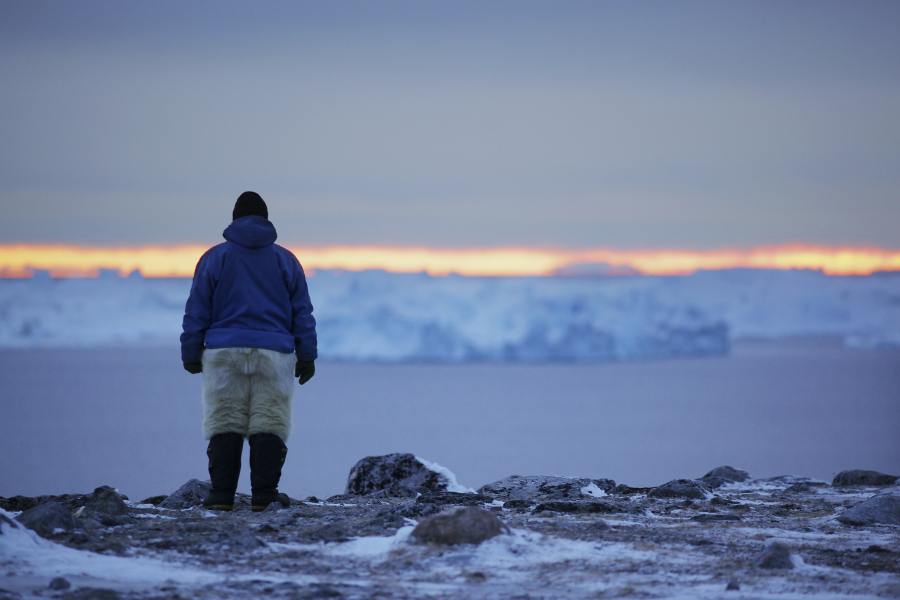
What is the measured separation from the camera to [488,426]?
5628 cm

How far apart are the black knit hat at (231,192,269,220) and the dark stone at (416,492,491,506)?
205 cm

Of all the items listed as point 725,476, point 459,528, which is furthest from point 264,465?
point 725,476

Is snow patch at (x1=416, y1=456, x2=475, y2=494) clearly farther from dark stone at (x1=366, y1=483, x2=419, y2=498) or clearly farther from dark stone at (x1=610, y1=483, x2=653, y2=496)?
dark stone at (x1=610, y1=483, x2=653, y2=496)

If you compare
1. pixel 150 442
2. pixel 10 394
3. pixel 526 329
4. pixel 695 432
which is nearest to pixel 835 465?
pixel 695 432

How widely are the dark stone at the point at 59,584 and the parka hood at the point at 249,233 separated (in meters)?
2.40

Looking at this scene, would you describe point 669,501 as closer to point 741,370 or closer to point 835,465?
point 835,465

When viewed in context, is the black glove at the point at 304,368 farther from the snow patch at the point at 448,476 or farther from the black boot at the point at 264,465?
the snow patch at the point at 448,476

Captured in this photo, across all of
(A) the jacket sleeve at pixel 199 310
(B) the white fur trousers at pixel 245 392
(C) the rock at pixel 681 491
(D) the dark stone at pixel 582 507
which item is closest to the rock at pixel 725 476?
(C) the rock at pixel 681 491

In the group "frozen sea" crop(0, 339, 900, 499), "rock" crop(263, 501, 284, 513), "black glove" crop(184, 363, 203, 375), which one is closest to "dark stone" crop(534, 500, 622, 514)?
"rock" crop(263, 501, 284, 513)

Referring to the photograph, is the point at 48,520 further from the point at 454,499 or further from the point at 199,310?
the point at 454,499

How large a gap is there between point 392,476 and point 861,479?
4.16 metres

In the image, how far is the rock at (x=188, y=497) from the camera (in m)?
5.21

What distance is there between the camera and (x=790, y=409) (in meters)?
69.8

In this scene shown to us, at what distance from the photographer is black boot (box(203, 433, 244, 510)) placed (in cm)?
476
